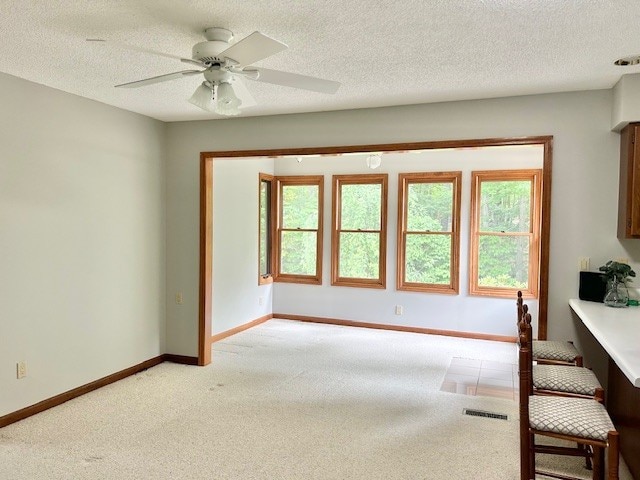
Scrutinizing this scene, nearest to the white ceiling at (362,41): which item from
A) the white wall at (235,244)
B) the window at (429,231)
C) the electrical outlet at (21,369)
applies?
the electrical outlet at (21,369)

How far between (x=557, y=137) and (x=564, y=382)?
1868mm

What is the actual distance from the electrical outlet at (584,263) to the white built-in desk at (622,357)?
0.24m

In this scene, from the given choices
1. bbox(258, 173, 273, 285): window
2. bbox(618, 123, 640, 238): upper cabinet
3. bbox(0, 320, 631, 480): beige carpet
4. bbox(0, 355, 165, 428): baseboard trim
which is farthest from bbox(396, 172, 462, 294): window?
bbox(0, 355, 165, 428): baseboard trim

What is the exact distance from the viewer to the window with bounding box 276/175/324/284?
6996mm

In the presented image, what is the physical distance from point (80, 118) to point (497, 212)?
15.7 ft

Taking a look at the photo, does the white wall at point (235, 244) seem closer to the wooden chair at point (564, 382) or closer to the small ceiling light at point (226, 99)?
the small ceiling light at point (226, 99)

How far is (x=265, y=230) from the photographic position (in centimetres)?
715

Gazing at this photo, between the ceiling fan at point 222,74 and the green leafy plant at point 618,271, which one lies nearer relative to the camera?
the ceiling fan at point 222,74

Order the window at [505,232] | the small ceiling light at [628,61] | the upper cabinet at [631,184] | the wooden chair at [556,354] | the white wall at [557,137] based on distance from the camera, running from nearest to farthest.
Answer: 1. the small ceiling light at [628,61]
2. the wooden chair at [556,354]
3. the upper cabinet at [631,184]
4. the white wall at [557,137]
5. the window at [505,232]

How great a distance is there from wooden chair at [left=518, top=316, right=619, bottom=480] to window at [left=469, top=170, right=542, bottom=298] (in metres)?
3.76

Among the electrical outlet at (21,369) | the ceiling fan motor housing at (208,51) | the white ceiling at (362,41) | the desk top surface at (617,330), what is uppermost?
the white ceiling at (362,41)

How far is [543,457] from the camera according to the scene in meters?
3.02

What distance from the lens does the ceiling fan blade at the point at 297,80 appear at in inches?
95.5

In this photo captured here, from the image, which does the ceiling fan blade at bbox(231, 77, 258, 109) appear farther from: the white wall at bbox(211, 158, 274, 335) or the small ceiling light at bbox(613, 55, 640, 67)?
the small ceiling light at bbox(613, 55, 640, 67)
